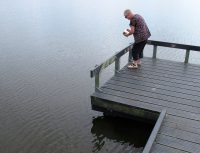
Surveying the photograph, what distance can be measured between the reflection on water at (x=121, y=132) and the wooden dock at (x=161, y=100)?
0.61 metres

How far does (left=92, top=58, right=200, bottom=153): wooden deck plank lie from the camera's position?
234 inches

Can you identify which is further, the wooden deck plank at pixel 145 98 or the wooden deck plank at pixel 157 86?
the wooden deck plank at pixel 157 86

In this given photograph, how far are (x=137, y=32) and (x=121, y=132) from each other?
319 centimetres

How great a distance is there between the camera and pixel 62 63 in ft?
43.6

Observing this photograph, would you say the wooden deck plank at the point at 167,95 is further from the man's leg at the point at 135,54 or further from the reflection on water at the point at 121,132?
the reflection on water at the point at 121,132

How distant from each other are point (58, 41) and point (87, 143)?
33.3ft

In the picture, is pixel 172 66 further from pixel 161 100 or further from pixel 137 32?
pixel 161 100

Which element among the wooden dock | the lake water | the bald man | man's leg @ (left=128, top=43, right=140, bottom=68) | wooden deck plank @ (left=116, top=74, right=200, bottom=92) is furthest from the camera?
man's leg @ (left=128, top=43, right=140, bottom=68)

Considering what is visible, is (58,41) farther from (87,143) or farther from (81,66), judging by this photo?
(87,143)

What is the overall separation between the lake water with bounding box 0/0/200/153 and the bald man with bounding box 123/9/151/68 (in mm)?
2111

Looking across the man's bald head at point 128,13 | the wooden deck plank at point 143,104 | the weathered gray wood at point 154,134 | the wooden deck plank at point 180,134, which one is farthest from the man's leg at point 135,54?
the wooden deck plank at point 180,134

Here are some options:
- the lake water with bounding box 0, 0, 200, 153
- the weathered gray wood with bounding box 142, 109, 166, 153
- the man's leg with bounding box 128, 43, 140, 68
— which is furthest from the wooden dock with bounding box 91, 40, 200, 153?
the lake water with bounding box 0, 0, 200, 153

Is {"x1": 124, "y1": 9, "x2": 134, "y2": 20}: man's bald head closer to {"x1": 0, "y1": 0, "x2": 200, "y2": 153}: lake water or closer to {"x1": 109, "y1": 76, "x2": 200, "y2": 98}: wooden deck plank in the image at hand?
{"x1": 109, "y1": 76, "x2": 200, "y2": 98}: wooden deck plank

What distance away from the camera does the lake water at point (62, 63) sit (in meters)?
7.66
